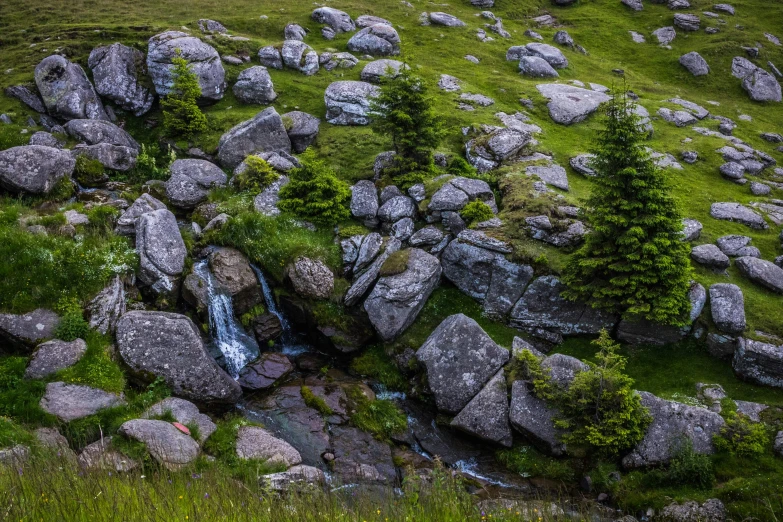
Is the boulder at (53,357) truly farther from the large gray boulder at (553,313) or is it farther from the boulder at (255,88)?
the boulder at (255,88)

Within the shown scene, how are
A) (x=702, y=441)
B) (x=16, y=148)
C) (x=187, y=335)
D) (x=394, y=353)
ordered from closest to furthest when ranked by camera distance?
(x=702, y=441) < (x=187, y=335) < (x=394, y=353) < (x=16, y=148)

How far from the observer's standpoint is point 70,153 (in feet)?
92.7

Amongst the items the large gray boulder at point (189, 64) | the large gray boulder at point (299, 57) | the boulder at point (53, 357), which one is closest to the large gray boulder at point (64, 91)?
the large gray boulder at point (189, 64)

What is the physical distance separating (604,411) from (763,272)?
456 inches

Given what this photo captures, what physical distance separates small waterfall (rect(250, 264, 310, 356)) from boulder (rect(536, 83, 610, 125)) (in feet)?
82.2

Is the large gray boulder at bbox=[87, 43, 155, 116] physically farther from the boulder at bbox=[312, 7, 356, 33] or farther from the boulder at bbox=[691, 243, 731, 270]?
the boulder at bbox=[691, 243, 731, 270]

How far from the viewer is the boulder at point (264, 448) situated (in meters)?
17.3

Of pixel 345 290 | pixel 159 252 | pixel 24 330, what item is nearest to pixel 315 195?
pixel 345 290

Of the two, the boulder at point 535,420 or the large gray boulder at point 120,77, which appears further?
the large gray boulder at point 120,77

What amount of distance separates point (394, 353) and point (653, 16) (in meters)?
59.4

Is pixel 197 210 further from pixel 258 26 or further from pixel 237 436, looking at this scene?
pixel 258 26

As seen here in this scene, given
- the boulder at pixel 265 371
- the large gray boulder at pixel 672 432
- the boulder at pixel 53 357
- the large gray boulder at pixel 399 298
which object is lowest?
the boulder at pixel 265 371

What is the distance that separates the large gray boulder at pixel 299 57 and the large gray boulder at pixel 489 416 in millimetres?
31075

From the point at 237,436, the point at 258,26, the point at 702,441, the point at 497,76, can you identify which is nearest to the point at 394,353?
the point at 237,436
